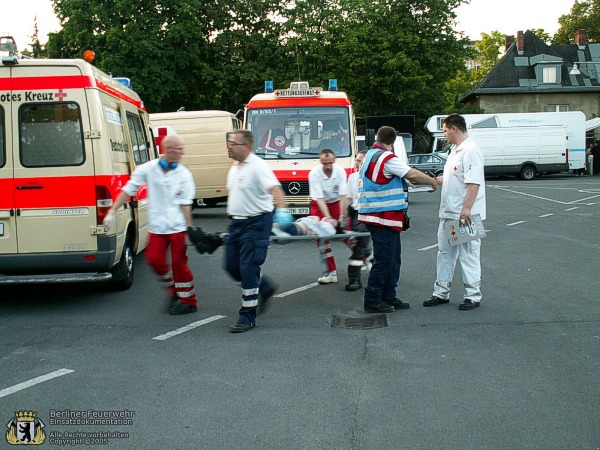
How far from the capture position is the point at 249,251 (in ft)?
22.0

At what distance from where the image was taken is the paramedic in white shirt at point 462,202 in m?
7.30

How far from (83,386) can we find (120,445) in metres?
1.16

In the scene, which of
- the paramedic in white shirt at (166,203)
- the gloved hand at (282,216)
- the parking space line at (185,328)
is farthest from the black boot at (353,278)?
the paramedic in white shirt at (166,203)

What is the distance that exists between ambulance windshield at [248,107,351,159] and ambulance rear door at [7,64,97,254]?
6.36 m

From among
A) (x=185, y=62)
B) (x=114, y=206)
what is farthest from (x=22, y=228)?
(x=185, y=62)

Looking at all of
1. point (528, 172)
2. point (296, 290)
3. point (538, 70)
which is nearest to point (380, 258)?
point (296, 290)

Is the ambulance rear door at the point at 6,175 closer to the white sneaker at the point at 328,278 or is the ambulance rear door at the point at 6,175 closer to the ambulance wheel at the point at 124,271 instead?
the ambulance wheel at the point at 124,271

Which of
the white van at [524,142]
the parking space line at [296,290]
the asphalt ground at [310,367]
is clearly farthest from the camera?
the white van at [524,142]

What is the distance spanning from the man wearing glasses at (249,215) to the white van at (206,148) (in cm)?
1165

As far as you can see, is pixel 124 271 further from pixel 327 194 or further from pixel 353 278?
pixel 353 278

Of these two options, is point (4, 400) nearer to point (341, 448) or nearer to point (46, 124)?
point (341, 448)

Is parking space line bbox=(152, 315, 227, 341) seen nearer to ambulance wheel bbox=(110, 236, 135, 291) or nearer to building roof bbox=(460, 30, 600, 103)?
ambulance wheel bbox=(110, 236, 135, 291)

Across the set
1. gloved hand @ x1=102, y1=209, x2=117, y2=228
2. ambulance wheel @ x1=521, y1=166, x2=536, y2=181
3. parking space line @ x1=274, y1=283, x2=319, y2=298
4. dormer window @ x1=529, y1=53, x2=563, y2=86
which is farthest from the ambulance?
dormer window @ x1=529, y1=53, x2=563, y2=86

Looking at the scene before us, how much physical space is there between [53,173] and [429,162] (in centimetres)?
2724
